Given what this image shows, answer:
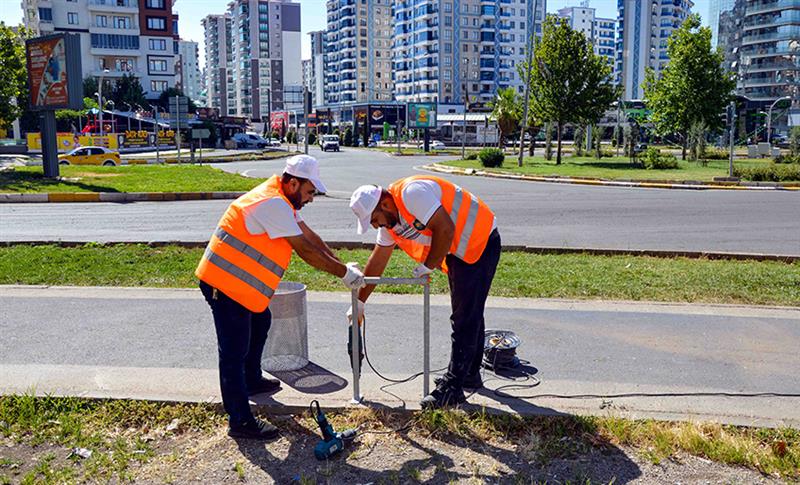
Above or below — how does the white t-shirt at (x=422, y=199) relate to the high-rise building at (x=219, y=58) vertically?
below

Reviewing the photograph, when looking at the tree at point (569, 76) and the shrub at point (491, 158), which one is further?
the tree at point (569, 76)

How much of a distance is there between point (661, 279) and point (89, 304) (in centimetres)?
627

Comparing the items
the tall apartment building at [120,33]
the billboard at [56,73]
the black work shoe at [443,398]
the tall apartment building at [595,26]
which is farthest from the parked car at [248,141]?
the tall apartment building at [595,26]

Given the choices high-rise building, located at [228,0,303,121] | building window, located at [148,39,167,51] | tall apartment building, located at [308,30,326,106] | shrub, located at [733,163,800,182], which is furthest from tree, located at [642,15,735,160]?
high-rise building, located at [228,0,303,121]

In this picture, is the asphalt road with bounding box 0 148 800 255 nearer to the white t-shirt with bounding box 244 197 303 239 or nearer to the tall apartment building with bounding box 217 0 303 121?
the white t-shirt with bounding box 244 197 303 239

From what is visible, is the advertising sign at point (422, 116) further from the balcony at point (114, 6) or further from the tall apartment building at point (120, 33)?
the balcony at point (114, 6)

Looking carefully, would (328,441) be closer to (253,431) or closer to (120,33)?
(253,431)

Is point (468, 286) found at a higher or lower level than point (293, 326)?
higher

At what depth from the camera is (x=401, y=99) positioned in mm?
133125

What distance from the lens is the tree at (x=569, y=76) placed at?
123ft

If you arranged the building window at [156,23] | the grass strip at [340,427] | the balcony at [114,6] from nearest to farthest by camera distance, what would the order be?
the grass strip at [340,427], the balcony at [114,6], the building window at [156,23]

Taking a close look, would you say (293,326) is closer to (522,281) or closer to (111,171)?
(522,281)

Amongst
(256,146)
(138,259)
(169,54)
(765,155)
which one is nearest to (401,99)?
(169,54)

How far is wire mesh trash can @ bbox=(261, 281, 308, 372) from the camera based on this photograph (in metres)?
5.54
